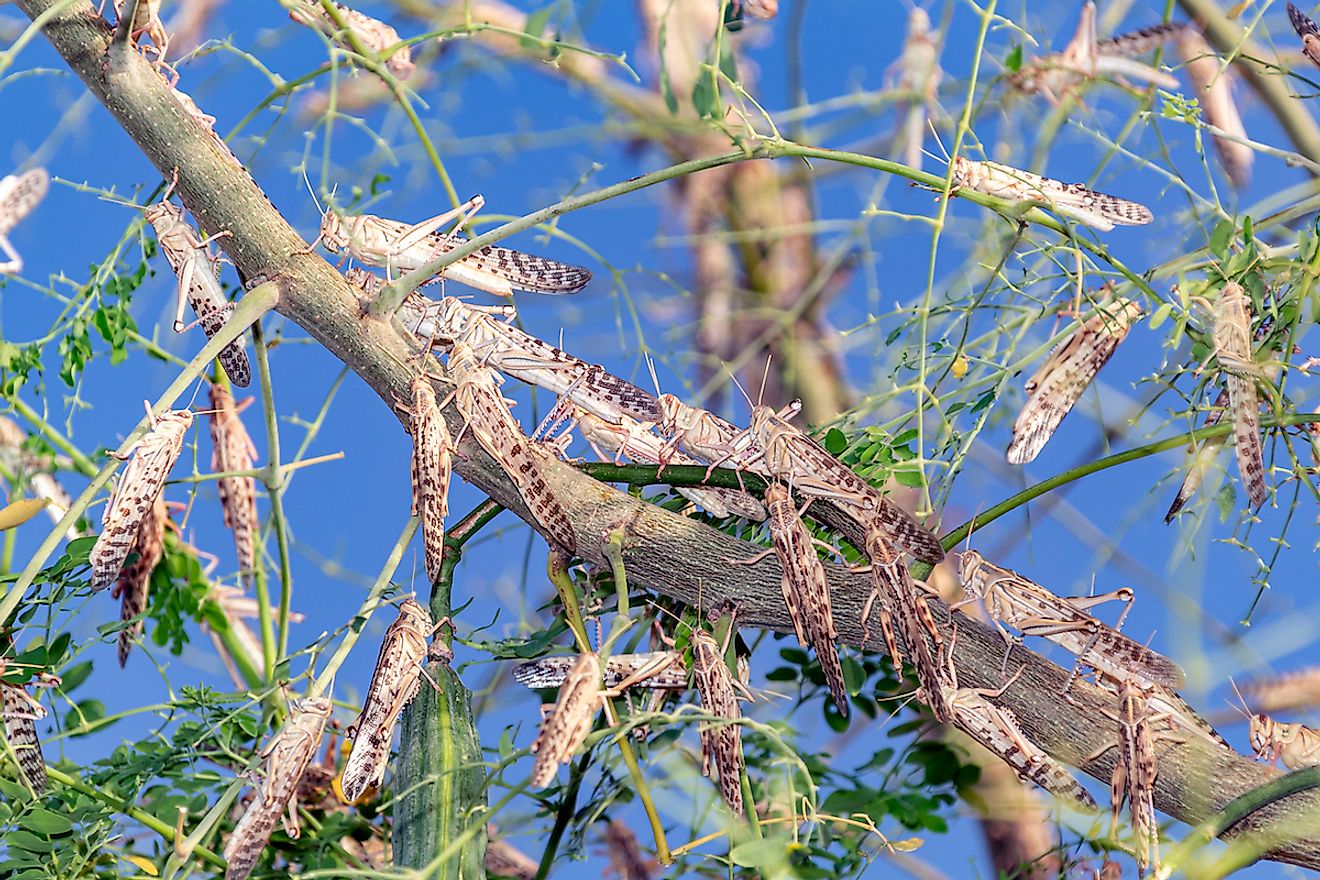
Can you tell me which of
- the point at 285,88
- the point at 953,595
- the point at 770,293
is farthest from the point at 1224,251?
the point at 770,293

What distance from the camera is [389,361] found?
1.94 feet

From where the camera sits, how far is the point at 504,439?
0.58 m

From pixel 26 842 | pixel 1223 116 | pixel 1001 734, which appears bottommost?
pixel 26 842

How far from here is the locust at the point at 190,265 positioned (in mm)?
643

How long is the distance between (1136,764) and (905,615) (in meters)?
0.14

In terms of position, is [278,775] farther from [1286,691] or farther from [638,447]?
[1286,691]

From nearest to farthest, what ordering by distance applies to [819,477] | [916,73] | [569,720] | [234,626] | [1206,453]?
[569,720] → [819,477] → [1206,453] → [234,626] → [916,73]

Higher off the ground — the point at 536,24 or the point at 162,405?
the point at 536,24

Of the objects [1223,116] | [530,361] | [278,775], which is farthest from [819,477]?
[1223,116]

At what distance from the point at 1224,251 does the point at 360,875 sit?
0.52 meters

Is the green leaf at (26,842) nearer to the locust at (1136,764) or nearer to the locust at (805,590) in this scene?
the locust at (805,590)

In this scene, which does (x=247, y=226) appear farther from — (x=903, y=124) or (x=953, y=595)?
(x=953, y=595)

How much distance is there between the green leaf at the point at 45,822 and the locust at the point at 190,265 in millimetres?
257

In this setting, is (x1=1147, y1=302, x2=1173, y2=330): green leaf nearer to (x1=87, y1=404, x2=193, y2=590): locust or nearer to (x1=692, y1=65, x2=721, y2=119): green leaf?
(x1=692, y1=65, x2=721, y2=119): green leaf
